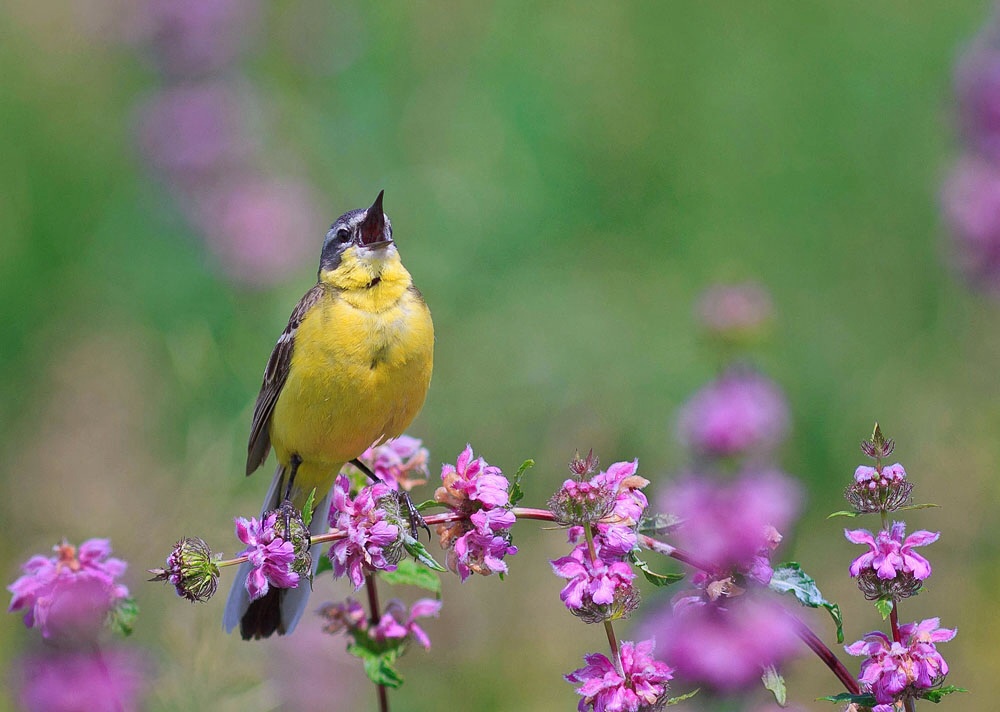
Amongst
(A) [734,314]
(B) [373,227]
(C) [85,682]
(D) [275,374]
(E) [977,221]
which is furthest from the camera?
(E) [977,221]

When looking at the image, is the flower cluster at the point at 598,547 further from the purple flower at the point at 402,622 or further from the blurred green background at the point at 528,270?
the blurred green background at the point at 528,270

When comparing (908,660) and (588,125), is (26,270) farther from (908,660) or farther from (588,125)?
(908,660)

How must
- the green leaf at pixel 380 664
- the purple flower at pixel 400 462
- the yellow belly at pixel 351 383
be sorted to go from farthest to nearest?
the yellow belly at pixel 351 383 < the purple flower at pixel 400 462 < the green leaf at pixel 380 664

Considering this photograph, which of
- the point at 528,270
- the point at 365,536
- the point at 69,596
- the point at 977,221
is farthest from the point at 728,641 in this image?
the point at 528,270

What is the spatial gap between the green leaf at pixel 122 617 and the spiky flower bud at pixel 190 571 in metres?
0.33

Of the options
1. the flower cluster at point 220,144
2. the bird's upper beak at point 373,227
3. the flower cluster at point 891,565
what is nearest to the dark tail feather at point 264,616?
the bird's upper beak at point 373,227

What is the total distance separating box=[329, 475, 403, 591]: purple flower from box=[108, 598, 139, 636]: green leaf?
0.44 meters

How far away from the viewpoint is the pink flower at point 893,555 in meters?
1.99

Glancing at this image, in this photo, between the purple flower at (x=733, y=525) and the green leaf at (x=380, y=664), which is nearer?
the purple flower at (x=733, y=525)

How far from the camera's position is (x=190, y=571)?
2139mm

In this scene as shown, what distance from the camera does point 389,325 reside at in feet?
12.3

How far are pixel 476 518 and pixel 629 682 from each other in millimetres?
422

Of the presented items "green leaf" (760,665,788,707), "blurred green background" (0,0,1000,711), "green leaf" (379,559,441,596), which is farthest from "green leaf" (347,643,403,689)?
"blurred green background" (0,0,1000,711)

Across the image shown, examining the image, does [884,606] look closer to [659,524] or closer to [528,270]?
[659,524]
